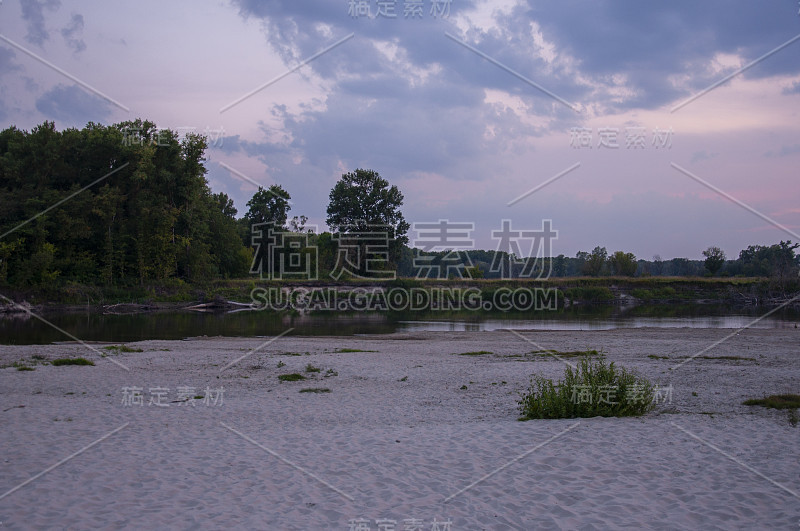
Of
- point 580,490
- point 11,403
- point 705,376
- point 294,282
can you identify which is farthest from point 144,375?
point 294,282

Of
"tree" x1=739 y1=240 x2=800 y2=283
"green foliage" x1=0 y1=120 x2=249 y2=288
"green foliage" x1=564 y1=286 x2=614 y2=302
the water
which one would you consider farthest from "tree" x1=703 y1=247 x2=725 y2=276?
"green foliage" x1=0 y1=120 x2=249 y2=288

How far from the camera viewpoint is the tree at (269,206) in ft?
281

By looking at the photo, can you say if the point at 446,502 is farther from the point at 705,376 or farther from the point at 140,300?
the point at 140,300

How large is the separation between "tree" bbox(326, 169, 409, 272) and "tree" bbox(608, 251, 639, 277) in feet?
134

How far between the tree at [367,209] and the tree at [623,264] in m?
40.8

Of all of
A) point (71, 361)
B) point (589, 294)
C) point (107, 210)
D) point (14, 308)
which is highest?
point (107, 210)

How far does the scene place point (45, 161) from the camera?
176 feet

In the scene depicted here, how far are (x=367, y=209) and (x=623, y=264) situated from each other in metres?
47.7

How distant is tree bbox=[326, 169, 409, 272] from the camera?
82812 millimetres

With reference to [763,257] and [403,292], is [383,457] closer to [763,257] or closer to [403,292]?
[403,292]

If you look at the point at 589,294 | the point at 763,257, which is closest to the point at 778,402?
the point at 589,294

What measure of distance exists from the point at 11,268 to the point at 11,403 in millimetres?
48675

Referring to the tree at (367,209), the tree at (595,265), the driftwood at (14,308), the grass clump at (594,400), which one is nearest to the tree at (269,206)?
the tree at (367,209)

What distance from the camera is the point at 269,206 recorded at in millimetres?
86750
